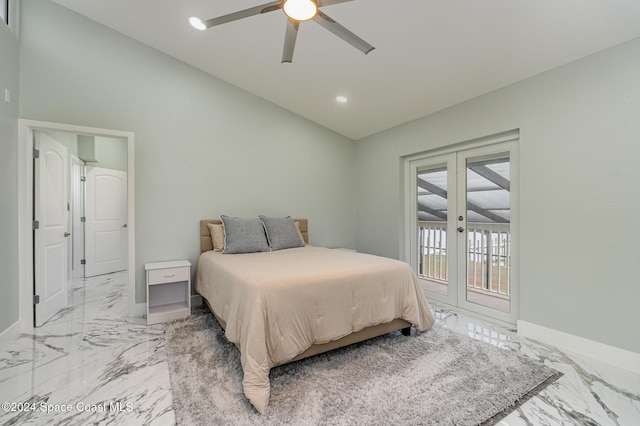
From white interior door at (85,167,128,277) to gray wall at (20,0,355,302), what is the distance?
2.33 meters

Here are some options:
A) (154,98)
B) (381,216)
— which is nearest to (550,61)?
(381,216)

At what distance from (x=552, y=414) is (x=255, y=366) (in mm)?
1742

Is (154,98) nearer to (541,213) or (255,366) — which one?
(255,366)

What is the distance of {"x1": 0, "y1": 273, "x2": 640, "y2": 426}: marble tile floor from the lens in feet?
5.14

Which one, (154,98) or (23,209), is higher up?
(154,98)

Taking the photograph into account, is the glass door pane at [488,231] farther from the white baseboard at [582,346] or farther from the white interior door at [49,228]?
the white interior door at [49,228]

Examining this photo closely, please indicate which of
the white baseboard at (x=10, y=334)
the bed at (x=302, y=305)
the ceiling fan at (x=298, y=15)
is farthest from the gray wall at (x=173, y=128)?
the ceiling fan at (x=298, y=15)

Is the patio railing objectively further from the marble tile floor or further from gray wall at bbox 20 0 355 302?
gray wall at bbox 20 0 355 302

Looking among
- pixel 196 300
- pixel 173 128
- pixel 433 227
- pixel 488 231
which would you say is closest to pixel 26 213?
pixel 173 128

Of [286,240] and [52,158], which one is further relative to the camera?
[286,240]

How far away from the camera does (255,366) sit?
1.69 meters

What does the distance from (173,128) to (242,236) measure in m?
1.54

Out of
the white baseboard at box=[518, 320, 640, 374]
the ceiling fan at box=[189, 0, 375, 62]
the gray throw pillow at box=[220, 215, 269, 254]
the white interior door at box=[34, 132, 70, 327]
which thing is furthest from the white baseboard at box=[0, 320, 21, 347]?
the white baseboard at box=[518, 320, 640, 374]

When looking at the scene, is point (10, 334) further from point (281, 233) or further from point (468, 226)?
point (468, 226)
